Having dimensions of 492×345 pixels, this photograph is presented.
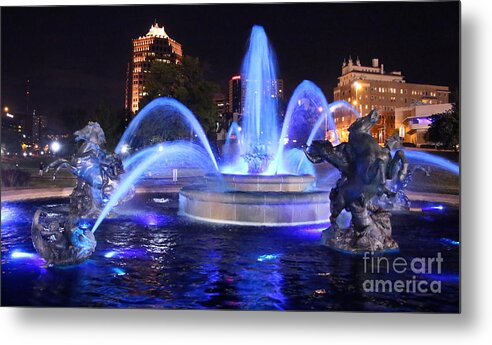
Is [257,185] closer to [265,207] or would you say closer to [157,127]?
[265,207]

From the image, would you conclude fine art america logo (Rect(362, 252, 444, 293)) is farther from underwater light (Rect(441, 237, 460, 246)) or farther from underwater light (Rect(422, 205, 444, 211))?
underwater light (Rect(422, 205, 444, 211))

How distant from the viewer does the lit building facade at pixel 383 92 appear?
44.4 ft

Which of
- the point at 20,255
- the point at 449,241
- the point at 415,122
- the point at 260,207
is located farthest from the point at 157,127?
the point at 449,241

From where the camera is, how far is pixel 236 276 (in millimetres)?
7445

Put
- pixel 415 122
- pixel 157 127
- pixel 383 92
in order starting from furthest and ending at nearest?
pixel 157 127
pixel 383 92
pixel 415 122

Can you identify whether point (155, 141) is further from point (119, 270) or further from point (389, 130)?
point (119, 270)

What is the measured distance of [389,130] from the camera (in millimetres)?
20656

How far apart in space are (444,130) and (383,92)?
1240 centimetres

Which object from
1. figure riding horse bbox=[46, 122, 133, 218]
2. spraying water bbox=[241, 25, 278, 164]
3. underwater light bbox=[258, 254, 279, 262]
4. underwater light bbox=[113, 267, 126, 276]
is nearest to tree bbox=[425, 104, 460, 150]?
spraying water bbox=[241, 25, 278, 164]

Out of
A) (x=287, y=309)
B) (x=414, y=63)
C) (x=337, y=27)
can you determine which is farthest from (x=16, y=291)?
(x=414, y=63)

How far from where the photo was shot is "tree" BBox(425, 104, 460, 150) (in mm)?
10967

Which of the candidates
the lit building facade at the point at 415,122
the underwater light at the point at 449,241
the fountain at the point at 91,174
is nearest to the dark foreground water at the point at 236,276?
the underwater light at the point at 449,241

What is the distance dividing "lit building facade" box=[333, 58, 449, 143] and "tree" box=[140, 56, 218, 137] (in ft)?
28.8

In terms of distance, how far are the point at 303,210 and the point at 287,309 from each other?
390 centimetres
